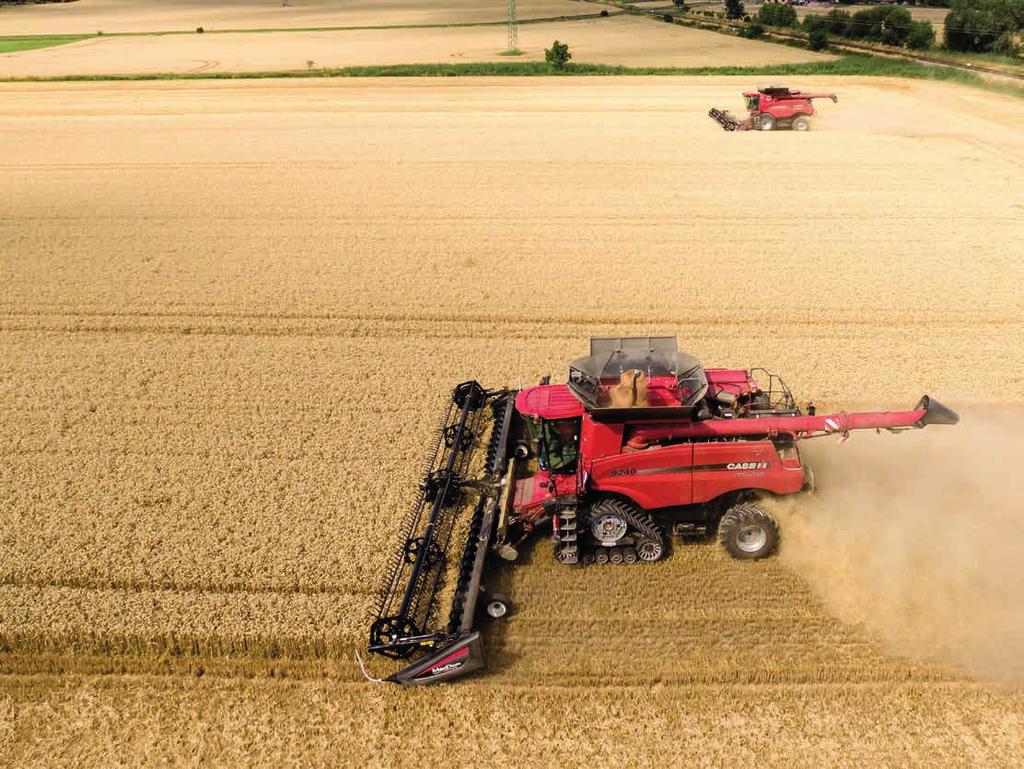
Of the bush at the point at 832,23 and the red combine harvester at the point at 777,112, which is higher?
the bush at the point at 832,23

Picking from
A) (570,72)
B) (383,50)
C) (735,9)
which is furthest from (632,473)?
(735,9)

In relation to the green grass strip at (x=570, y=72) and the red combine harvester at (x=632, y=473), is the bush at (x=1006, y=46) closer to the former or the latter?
the green grass strip at (x=570, y=72)

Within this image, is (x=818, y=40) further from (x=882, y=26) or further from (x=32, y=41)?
(x=32, y=41)

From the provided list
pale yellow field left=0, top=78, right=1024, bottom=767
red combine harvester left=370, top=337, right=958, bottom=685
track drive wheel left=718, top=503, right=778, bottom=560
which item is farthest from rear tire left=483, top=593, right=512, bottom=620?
track drive wheel left=718, top=503, right=778, bottom=560

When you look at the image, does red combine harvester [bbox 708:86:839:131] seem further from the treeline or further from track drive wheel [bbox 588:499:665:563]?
the treeline

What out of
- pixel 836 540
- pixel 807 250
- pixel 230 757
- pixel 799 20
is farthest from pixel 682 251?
pixel 799 20

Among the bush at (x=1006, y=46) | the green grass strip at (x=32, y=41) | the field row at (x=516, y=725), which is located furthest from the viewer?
the green grass strip at (x=32, y=41)

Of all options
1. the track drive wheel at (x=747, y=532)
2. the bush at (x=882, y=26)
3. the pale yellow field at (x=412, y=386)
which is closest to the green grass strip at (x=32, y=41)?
the pale yellow field at (x=412, y=386)
